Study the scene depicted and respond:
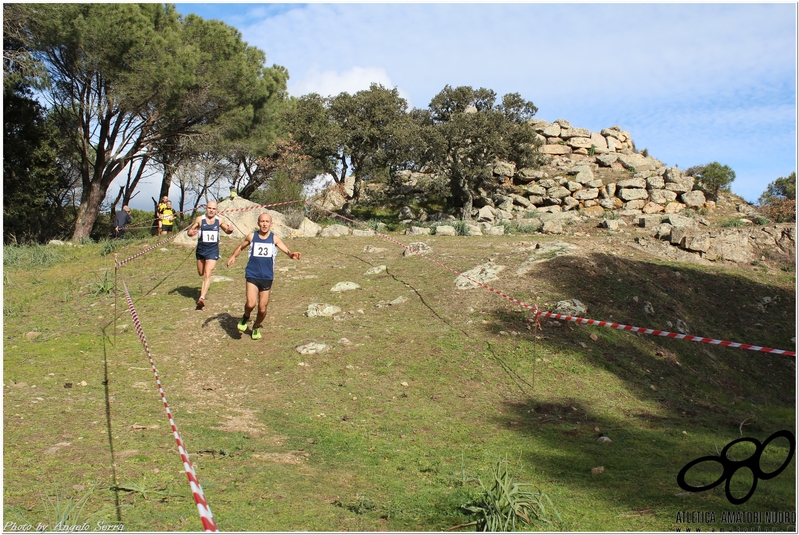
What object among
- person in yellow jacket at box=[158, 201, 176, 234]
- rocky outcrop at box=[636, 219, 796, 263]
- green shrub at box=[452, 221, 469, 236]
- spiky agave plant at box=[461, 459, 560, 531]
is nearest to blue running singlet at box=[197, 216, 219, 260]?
spiky agave plant at box=[461, 459, 560, 531]

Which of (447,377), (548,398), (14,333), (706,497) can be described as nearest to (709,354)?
(548,398)

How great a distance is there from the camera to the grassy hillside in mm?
4164

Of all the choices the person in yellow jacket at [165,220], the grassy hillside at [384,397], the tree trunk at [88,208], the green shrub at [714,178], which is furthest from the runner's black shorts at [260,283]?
the green shrub at [714,178]

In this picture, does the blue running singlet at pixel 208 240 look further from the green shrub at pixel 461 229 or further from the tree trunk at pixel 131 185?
the tree trunk at pixel 131 185

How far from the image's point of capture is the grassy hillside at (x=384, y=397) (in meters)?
4.16

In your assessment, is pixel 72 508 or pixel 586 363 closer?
pixel 72 508

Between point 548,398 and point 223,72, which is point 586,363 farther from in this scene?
point 223,72

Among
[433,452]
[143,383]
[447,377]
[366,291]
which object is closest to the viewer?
[433,452]

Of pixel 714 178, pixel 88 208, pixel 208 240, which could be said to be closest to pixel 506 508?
pixel 208 240

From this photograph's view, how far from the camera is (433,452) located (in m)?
5.39

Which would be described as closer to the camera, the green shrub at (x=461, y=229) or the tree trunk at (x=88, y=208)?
the green shrub at (x=461, y=229)

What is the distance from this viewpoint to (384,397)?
22.6 ft

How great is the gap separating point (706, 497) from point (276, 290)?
8603mm

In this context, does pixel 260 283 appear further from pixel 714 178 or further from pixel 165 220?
pixel 714 178
